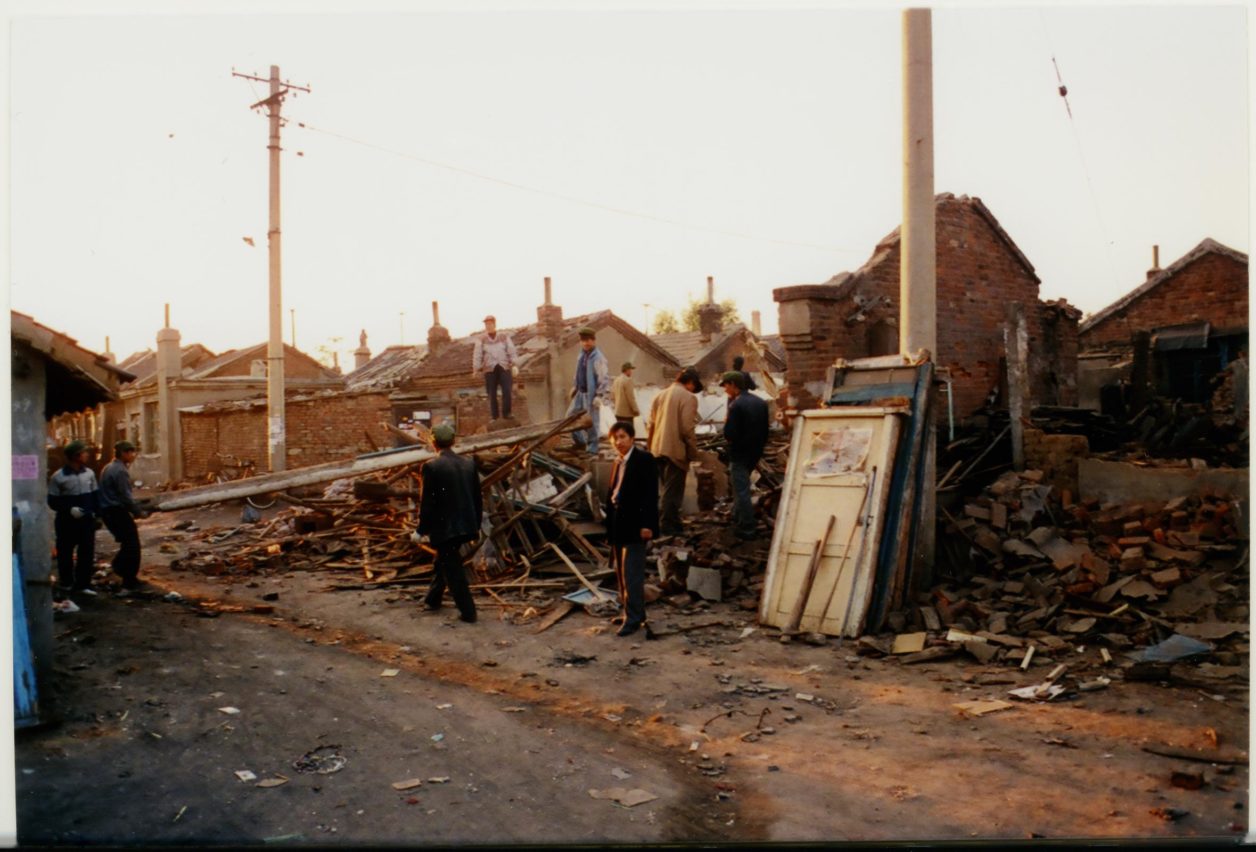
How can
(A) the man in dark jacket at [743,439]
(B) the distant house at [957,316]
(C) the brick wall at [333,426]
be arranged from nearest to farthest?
(A) the man in dark jacket at [743,439], (B) the distant house at [957,316], (C) the brick wall at [333,426]

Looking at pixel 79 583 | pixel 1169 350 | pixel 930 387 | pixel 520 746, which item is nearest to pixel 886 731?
pixel 520 746

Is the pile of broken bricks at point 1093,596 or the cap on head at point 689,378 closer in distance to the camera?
the pile of broken bricks at point 1093,596

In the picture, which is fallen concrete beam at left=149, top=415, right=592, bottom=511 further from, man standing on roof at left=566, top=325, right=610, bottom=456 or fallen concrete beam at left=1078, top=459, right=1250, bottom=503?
fallen concrete beam at left=1078, top=459, right=1250, bottom=503

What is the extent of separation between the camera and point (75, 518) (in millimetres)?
9805

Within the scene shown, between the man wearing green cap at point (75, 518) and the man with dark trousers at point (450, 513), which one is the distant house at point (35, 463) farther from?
the man wearing green cap at point (75, 518)

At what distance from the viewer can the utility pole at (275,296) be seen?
60.3 ft

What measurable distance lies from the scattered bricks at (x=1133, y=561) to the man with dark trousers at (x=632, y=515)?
395 cm

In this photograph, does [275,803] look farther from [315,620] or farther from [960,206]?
[960,206]

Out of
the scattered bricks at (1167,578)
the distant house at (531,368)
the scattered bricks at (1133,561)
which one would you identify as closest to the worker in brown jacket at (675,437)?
the scattered bricks at (1133,561)

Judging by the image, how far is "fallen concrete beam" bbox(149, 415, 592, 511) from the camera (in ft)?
31.6

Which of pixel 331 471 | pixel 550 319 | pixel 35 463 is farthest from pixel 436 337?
pixel 35 463

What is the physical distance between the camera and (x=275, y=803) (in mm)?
5180

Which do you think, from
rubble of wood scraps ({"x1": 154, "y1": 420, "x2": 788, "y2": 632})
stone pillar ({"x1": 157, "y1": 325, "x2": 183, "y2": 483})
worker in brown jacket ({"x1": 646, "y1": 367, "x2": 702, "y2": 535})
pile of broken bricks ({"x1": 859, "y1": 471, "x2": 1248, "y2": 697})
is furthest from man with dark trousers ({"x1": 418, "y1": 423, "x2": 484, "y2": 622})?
stone pillar ({"x1": 157, "y1": 325, "x2": 183, "y2": 483})

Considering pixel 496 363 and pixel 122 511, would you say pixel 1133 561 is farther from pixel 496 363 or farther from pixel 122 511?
pixel 122 511
